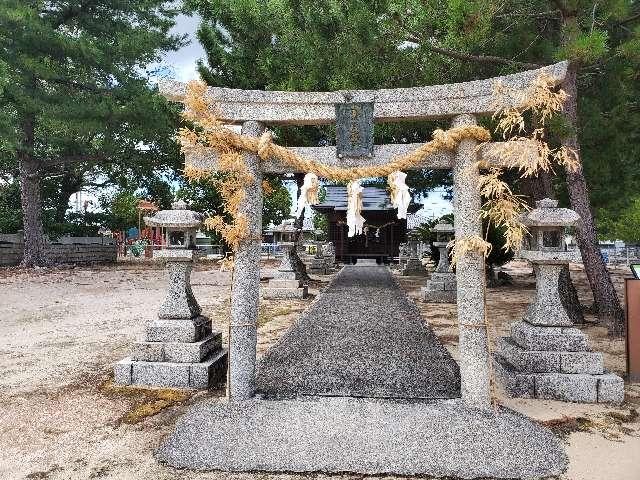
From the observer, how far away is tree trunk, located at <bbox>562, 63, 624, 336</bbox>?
7395mm

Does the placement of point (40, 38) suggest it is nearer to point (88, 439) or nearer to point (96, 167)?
point (96, 167)

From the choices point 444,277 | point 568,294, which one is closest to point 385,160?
point 568,294

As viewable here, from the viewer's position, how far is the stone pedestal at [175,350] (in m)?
4.82

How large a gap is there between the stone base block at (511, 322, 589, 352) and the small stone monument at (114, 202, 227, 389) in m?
3.58

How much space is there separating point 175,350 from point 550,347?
13.5 feet

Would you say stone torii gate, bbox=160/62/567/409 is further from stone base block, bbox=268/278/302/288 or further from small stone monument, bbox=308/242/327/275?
small stone monument, bbox=308/242/327/275

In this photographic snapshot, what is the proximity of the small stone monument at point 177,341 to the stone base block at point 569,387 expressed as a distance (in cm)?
338

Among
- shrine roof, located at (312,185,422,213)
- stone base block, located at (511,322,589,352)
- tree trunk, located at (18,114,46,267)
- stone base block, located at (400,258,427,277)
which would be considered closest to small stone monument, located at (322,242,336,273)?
shrine roof, located at (312,185,422,213)

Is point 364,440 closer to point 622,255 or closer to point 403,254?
point 403,254

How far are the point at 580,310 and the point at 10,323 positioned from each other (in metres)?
11.2

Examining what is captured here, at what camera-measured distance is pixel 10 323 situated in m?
8.38

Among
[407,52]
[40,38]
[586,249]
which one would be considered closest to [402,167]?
[407,52]

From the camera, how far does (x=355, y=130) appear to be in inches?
174

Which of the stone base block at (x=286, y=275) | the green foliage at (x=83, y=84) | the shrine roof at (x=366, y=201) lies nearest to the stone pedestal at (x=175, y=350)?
the stone base block at (x=286, y=275)
